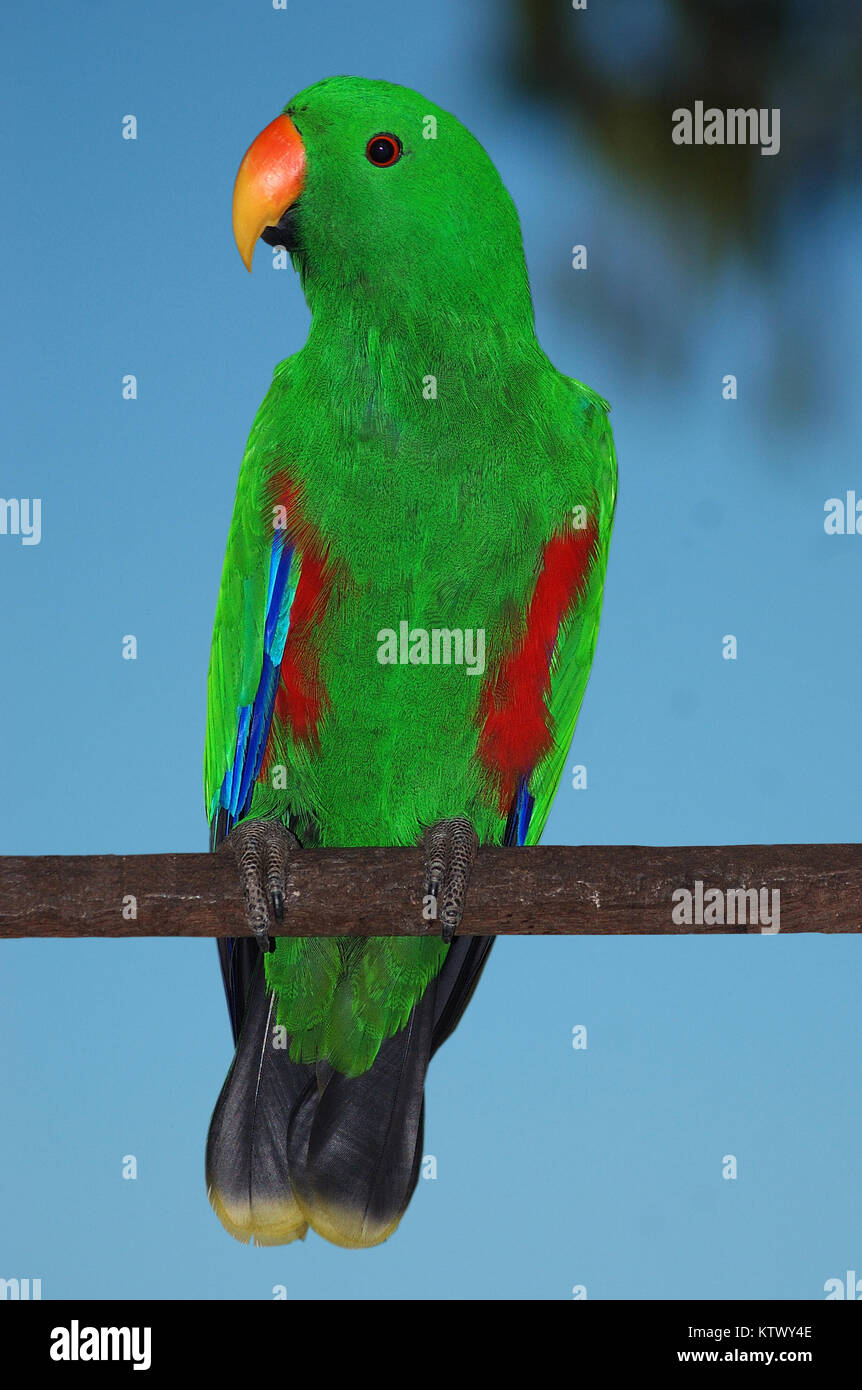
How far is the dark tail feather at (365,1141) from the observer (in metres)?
3.29

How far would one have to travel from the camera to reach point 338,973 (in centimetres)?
329

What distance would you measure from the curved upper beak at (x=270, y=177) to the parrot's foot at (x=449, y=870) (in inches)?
59.8

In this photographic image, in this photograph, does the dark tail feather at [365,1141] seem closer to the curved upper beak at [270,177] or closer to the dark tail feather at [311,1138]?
the dark tail feather at [311,1138]

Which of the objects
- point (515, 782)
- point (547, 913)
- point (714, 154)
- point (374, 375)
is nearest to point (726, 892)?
point (547, 913)

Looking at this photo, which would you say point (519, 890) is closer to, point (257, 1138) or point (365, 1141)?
point (365, 1141)

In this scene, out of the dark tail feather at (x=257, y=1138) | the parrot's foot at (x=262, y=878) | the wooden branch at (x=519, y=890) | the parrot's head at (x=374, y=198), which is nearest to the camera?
the wooden branch at (x=519, y=890)

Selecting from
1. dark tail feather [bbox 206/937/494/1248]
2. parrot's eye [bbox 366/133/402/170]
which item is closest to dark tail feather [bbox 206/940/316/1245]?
dark tail feather [bbox 206/937/494/1248]

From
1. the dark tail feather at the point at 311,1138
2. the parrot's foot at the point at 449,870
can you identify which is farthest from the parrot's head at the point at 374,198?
the dark tail feather at the point at 311,1138

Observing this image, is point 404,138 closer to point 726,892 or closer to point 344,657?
A: point 344,657

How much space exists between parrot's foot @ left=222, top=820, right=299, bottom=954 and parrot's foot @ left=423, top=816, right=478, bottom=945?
0.33 m

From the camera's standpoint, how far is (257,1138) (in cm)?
329

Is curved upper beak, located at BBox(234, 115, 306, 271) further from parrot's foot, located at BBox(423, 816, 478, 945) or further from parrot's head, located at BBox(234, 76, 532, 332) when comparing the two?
parrot's foot, located at BBox(423, 816, 478, 945)

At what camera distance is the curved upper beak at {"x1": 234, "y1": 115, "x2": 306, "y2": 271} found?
10.0 ft

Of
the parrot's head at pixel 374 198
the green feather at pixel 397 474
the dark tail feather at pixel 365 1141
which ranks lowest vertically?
the dark tail feather at pixel 365 1141
